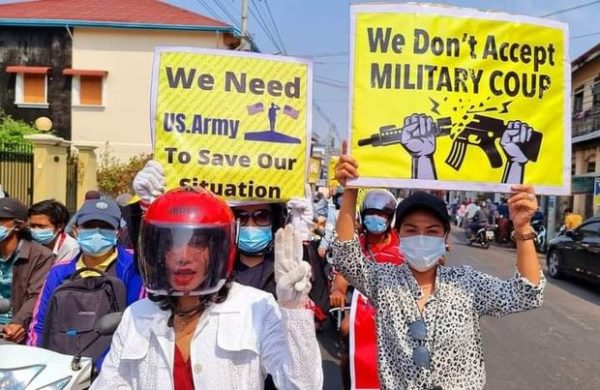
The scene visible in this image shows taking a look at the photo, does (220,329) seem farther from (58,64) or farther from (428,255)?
(58,64)

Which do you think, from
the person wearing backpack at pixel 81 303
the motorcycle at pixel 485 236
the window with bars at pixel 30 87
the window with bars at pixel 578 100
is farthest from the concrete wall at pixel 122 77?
the person wearing backpack at pixel 81 303

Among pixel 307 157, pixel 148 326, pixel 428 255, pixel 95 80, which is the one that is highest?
pixel 95 80

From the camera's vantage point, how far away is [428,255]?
2529 millimetres

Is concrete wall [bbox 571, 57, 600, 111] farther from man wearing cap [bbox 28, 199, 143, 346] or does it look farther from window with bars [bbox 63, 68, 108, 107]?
man wearing cap [bbox 28, 199, 143, 346]

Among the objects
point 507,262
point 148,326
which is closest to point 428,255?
point 148,326

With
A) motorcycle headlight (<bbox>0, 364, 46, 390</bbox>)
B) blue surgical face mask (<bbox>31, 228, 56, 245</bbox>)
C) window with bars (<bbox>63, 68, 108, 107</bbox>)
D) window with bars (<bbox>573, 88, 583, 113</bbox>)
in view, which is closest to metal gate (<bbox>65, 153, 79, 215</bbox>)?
window with bars (<bbox>63, 68, 108, 107</bbox>)

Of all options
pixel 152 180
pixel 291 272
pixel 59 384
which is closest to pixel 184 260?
pixel 291 272

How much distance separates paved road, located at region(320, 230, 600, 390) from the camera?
18.8 ft

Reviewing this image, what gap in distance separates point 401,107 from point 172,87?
1294 millimetres

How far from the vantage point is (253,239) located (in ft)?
11.5

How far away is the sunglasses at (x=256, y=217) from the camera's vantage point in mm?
3547

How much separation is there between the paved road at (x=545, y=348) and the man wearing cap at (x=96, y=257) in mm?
2787

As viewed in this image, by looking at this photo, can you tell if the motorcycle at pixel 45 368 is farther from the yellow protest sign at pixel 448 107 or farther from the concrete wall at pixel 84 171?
the concrete wall at pixel 84 171

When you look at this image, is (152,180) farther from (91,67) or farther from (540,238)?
(91,67)
